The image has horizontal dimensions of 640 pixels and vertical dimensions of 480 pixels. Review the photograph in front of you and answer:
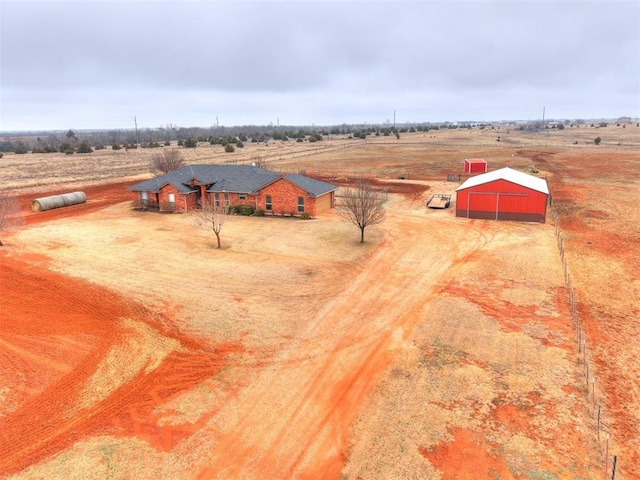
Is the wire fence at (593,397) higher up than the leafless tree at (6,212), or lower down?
lower down

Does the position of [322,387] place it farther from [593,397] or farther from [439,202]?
[439,202]

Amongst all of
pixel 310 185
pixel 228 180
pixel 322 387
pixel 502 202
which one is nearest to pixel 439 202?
pixel 502 202

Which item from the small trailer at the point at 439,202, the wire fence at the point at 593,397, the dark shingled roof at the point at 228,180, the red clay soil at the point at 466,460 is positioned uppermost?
the dark shingled roof at the point at 228,180

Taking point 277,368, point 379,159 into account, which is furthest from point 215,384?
point 379,159

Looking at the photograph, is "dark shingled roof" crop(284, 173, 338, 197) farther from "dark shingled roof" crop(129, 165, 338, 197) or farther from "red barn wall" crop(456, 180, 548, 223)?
"red barn wall" crop(456, 180, 548, 223)

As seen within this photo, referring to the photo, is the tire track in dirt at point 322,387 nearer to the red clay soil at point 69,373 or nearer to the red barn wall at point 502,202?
the red clay soil at point 69,373

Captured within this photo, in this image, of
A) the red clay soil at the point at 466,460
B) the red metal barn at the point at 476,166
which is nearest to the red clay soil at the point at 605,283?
the red clay soil at the point at 466,460

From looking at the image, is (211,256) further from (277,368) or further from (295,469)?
(295,469)
